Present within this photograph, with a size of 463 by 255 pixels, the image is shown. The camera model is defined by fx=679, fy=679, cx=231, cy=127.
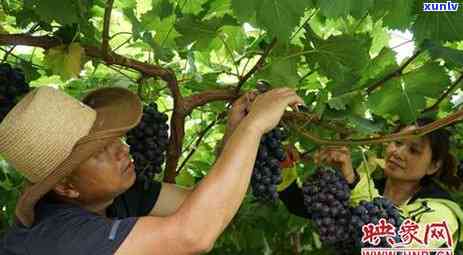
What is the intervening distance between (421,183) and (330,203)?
1.25 m

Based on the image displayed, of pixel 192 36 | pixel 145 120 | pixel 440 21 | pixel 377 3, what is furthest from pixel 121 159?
pixel 440 21

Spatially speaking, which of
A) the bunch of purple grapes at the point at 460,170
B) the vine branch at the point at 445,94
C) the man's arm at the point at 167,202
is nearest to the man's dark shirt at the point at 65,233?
the man's arm at the point at 167,202

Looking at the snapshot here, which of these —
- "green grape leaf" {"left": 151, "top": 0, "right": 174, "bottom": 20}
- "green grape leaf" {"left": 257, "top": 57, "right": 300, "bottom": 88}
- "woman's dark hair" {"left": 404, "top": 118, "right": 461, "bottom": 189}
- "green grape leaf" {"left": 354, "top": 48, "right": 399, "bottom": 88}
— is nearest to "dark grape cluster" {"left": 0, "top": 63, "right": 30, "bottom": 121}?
"green grape leaf" {"left": 151, "top": 0, "right": 174, "bottom": 20}

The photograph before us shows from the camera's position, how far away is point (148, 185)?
2.81m

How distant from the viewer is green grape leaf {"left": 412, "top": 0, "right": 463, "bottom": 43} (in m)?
2.31

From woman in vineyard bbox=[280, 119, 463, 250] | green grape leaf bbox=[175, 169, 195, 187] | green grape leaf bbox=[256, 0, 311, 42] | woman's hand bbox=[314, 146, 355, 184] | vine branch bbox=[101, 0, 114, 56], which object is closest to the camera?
green grape leaf bbox=[256, 0, 311, 42]

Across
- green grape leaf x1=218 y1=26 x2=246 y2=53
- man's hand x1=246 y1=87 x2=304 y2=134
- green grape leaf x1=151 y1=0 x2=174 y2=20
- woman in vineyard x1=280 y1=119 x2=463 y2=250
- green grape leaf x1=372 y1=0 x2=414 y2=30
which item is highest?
green grape leaf x1=151 y1=0 x2=174 y2=20

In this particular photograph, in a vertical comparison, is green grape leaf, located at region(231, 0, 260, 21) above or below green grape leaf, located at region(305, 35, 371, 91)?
above

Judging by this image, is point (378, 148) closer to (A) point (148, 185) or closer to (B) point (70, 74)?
(A) point (148, 185)

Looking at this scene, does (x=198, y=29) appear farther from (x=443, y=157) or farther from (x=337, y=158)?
(x=443, y=157)

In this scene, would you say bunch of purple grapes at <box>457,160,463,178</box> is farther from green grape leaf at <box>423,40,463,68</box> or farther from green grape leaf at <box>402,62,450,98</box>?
green grape leaf at <box>423,40,463,68</box>

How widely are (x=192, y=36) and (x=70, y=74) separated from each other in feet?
1.82

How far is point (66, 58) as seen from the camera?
261 centimetres

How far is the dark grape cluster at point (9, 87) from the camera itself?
2.65 meters
